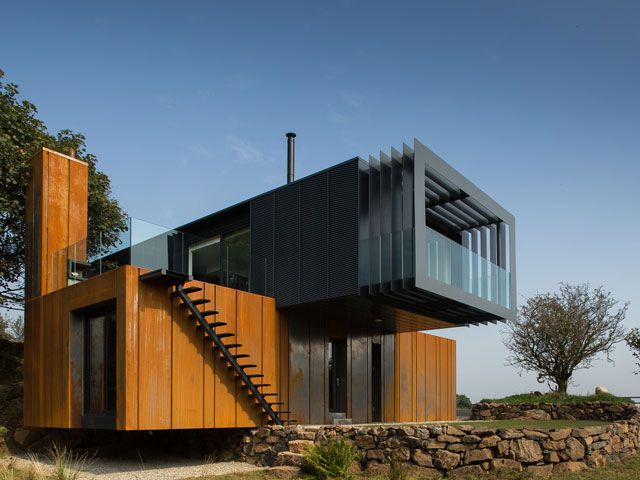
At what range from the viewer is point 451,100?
1606 cm

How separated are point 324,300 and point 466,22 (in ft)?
26.1

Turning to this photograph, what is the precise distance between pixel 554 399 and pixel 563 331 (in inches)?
304

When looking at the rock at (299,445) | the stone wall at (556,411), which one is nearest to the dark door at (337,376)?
the rock at (299,445)

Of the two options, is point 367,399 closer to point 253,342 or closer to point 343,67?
point 253,342

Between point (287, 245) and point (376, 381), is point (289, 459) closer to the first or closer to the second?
point (287, 245)

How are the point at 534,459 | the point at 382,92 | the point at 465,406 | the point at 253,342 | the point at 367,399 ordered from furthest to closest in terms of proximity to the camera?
the point at 465,406
the point at 367,399
the point at 382,92
the point at 253,342
the point at 534,459

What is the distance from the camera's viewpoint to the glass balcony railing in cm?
1353

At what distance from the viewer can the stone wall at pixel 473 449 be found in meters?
11.0

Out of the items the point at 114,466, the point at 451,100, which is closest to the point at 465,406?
the point at 451,100

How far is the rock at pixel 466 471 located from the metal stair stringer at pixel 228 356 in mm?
4247

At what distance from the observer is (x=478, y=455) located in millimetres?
11109

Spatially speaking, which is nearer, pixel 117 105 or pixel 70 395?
pixel 70 395

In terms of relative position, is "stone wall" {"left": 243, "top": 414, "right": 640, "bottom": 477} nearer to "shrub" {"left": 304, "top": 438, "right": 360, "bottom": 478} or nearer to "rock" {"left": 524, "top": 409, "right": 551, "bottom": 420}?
"shrub" {"left": 304, "top": 438, "right": 360, "bottom": 478}

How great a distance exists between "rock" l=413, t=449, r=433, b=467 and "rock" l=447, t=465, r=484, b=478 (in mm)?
399
